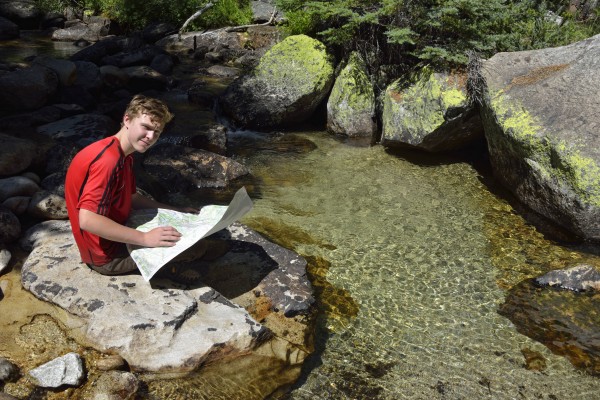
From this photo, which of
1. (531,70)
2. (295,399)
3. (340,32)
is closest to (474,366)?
(295,399)

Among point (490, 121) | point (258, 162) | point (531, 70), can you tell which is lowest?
point (258, 162)

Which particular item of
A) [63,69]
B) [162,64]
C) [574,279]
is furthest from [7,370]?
[162,64]

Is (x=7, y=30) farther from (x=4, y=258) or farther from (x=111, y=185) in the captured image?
(x=111, y=185)

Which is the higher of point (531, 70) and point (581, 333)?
point (531, 70)

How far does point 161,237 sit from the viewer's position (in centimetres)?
374

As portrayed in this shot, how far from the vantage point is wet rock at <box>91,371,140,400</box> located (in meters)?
3.50

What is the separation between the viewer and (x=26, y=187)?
562cm

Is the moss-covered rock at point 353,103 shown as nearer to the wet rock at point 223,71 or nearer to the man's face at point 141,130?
the wet rock at point 223,71

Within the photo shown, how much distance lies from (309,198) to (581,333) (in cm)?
336

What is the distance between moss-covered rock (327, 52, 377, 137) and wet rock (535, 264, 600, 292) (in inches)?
175

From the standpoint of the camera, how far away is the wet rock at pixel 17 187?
Answer: 550cm

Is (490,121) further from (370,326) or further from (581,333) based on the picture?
(370,326)

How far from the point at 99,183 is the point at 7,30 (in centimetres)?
1486

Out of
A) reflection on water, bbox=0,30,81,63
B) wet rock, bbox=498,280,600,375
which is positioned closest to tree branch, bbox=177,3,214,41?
reflection on water, bbox=0,30,81,63
